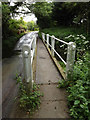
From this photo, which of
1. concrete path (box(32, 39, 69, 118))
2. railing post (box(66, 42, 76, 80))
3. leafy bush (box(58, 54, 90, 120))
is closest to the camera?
leafy bush (box(58, 54, 90, 120))

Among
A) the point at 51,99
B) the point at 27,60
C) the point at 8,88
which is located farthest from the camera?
the point at 8,88

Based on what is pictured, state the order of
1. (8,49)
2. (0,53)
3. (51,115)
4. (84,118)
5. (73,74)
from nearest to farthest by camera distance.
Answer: (84,118), (51,115), (73,74), (0,53), (8,49)

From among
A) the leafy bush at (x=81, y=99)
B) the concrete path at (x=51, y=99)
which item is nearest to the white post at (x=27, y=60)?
the concrete path at (x=51, y=99)

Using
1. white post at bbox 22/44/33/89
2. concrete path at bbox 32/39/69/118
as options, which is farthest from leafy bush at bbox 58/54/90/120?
white post at bbox 22/44/33/89

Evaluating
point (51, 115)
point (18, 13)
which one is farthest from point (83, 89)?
point (18, 13)

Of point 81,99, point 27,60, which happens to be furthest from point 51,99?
point 27,60

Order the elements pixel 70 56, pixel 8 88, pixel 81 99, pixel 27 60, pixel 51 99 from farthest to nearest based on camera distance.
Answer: pixel 8 88
pixel 70 56
pixel 51 99
pixel 27 60
pixel 81 99

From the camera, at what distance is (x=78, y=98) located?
174 cm

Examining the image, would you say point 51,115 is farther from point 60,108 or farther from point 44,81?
point 44,81

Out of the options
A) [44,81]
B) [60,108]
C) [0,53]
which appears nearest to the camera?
[60,108]

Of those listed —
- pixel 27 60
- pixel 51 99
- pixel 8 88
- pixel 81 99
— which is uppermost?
pixel 27 60

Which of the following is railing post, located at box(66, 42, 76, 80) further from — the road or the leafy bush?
the road

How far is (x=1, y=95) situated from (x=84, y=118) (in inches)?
89.2

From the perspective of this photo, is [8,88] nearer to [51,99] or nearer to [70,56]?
[51,99]
